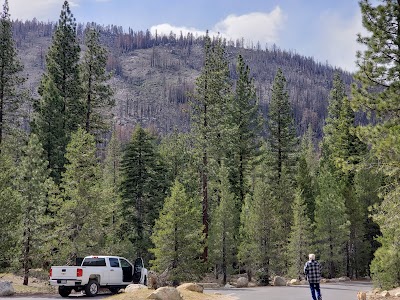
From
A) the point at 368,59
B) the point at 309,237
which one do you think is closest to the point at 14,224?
the point at 368,59

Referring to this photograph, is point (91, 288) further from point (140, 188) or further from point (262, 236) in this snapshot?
point (140, 188)

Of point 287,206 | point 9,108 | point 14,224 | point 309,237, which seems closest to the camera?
point 14,224

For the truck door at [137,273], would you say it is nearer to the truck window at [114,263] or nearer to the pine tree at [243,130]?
the truck window at [114,263]

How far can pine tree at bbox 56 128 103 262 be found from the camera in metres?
27.8

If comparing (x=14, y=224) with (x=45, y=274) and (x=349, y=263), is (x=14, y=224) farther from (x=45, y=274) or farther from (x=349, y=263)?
(x=349, y=263)

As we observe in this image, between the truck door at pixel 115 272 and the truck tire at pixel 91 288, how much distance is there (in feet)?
2.87

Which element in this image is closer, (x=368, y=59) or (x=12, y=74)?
(x=368, y=59)

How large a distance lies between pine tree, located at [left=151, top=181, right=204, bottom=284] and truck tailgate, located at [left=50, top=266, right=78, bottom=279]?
10.2m

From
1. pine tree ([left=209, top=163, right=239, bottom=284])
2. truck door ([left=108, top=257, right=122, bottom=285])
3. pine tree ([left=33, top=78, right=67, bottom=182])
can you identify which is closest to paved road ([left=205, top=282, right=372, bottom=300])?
truck door ([left=108, top=257, right=122, bottom=285])

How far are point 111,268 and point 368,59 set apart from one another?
51.4ft

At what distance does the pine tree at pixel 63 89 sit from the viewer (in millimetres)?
39281

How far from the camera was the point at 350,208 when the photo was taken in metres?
48.2

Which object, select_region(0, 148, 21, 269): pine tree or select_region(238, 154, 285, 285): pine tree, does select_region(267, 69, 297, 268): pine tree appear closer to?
select_region(238, 154, 285, 285): pine tree

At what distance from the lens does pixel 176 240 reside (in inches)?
1266
